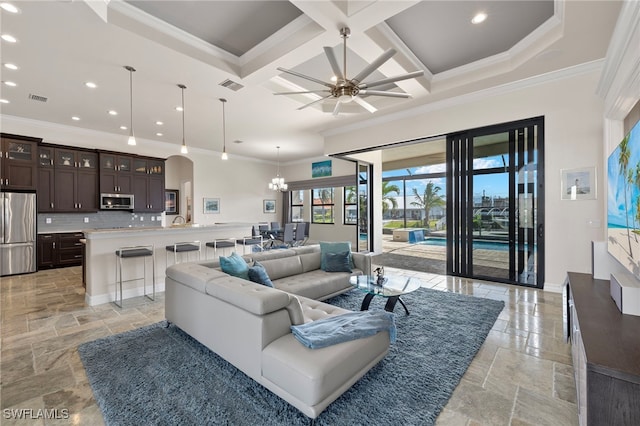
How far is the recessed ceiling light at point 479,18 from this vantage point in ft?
10.6

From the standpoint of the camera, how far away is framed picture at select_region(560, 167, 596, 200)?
4.12m

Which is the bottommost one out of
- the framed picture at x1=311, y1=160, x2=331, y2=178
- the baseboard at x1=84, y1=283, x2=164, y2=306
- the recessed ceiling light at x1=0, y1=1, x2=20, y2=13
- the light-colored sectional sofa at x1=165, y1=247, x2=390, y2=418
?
the baseboard at x1=84, y1=283, x2=164, y2=306

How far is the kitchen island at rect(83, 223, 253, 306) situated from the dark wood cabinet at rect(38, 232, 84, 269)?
9.04 ft

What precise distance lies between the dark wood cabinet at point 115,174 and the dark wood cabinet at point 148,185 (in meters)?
0.14

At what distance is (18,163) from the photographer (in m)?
5.84

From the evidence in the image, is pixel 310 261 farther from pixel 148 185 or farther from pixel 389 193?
pixel 389 193

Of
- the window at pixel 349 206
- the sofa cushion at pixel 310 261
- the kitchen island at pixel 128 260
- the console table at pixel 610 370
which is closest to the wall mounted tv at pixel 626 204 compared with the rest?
the console table at pixel 610 370

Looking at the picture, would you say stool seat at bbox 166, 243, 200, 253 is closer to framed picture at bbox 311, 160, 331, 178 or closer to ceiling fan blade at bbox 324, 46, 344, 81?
ceiling fan blade at bbox 324, 46, 344, 81

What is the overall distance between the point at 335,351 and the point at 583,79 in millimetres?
5320

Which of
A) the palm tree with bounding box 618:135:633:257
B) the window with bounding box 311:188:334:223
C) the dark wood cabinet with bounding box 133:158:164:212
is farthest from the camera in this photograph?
the window with bounding box 311:188:334:223

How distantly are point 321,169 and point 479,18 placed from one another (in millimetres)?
7873

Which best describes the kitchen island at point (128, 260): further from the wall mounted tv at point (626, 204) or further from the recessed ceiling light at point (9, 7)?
the wall mounted tv at point (626, 204)

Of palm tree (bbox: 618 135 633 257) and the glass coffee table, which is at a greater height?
palm tree (bbox: 618 135 633 257)

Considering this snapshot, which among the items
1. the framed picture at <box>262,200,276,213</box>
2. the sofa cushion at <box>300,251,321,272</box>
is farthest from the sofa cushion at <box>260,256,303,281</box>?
the framed picture at <box>262,200,276,213</box>
